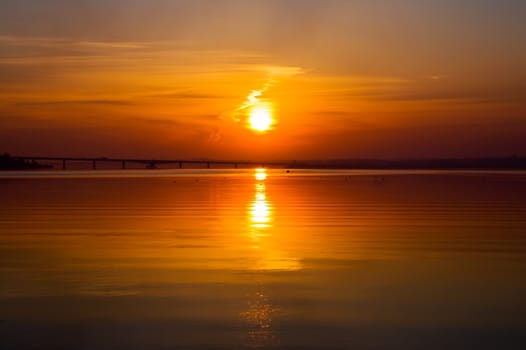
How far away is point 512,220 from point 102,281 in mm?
16791

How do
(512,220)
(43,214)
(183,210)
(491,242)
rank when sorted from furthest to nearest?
(183,210) → (43,214) → (512,220) → (491,242)

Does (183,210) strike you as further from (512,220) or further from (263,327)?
(263,327)

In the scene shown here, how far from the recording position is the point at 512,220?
25125mm

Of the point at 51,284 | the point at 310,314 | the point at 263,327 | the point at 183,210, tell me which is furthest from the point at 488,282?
the point at 183,210

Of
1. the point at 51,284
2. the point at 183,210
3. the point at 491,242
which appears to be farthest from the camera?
the point at 183,210

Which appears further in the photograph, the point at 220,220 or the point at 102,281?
the point at 220,220

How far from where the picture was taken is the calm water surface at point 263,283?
9508 mm

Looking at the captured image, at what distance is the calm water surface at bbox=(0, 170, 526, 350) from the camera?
31.2 ft

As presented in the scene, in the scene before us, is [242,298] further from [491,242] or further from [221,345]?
[491,242]

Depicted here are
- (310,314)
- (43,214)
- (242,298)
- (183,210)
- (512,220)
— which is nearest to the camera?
(310,314)

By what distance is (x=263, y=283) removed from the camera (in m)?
13.0

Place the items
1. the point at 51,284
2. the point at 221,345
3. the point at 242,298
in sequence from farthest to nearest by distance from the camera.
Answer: the point at 51,284 → the point at 242,298 → the point at 221,345

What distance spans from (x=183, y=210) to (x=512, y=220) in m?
13.4

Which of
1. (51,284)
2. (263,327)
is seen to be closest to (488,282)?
(263,327)
